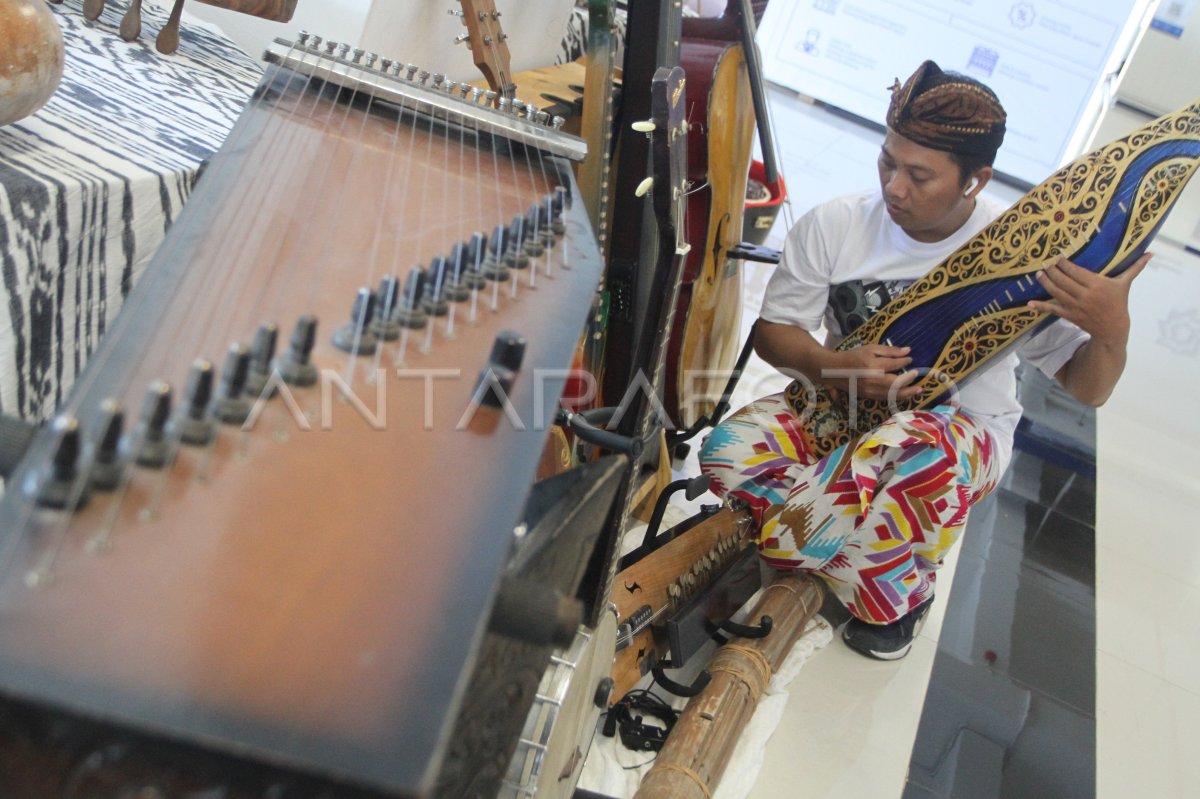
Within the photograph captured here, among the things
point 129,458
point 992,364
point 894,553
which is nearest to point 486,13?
point 992,364

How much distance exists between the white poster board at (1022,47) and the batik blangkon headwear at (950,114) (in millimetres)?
4599

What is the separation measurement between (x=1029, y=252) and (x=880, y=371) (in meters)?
0.36

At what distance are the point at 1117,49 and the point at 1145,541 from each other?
173 inches

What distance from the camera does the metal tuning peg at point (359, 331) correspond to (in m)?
0.71

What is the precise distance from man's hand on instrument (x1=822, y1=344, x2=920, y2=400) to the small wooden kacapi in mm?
469

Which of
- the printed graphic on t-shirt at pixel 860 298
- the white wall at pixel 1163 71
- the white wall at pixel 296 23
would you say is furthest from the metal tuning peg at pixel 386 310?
the white wall at pixel 1163 71

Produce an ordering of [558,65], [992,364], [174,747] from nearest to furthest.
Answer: [174,747] < [992,364] < [558,65]

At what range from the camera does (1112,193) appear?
1.87 meters

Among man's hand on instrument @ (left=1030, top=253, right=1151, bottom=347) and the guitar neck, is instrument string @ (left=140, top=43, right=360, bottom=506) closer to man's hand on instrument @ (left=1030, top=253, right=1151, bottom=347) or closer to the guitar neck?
the guitar neck

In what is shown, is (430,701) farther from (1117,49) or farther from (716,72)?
(1117,49)

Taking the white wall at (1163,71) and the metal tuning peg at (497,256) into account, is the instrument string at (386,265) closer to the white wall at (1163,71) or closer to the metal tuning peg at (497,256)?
the metal tuning peg at (497,256)

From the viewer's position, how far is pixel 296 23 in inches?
95.5

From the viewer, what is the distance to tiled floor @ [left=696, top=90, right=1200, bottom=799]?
1991 millimetres

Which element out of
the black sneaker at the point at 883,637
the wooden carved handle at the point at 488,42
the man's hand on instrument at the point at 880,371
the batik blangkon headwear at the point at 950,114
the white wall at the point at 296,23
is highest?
the batik blangkon headwear at the point at 950,114
